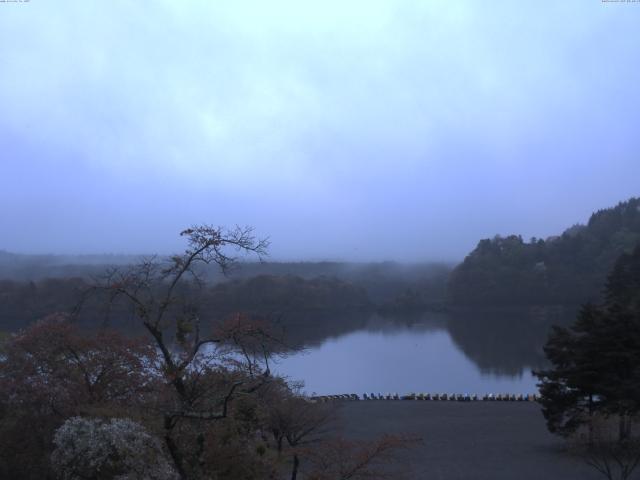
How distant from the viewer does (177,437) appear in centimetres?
451

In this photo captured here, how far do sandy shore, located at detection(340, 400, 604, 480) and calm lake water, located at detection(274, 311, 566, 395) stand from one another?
2.90 meters

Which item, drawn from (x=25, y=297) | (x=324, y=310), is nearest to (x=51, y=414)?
(x=25, y=297)

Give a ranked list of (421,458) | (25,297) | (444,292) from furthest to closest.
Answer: (444,292) < (25,297) < (421,458)

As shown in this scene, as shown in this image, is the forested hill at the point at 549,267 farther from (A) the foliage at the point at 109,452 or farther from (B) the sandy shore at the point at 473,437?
(A) the foliage at the point at 109,452

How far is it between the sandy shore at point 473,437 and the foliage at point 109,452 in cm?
553

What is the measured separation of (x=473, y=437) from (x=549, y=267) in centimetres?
4259

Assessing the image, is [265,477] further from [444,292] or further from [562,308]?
[444,292]

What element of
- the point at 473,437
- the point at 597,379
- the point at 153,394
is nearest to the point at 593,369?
the point at 597,379

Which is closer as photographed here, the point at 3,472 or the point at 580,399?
the point at 3,472

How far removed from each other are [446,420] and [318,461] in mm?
8010

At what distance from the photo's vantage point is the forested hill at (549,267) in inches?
1934

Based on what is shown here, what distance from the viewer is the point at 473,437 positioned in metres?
11.9

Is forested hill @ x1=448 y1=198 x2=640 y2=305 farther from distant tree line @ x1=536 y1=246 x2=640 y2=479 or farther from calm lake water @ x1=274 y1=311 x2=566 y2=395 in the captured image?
distant tree line @ x1=536 y1=246 x2=640 y2=479

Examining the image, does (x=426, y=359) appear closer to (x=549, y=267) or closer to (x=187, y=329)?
(x=187, y=329)
